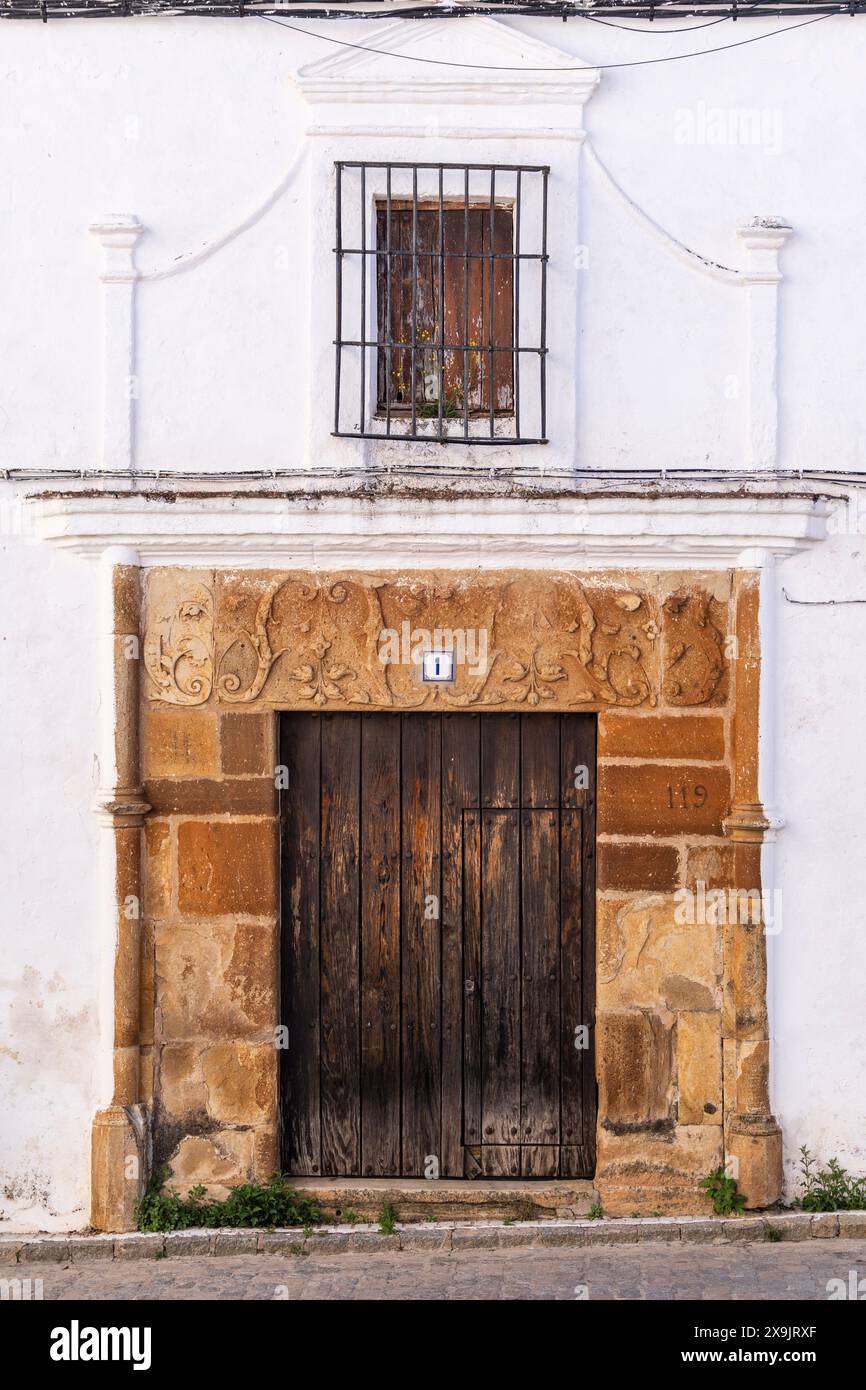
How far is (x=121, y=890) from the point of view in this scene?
577 centimetres

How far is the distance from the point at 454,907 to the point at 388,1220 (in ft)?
4.24

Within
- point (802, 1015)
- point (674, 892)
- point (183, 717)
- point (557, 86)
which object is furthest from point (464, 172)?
point (802, 1015)

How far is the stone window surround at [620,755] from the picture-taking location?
5.80 meters

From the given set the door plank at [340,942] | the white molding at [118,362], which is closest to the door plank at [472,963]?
the door plank at [340,942]

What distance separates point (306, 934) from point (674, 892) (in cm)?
156

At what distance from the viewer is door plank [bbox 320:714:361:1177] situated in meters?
5.96

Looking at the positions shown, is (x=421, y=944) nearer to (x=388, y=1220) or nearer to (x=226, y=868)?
(x=226, y=868)

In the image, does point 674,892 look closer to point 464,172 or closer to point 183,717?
point 183,717

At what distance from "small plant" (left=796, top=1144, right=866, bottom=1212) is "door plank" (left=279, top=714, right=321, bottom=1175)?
2050mm

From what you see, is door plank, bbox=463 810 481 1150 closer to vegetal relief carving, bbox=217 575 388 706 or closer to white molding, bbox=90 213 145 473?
vegetal relief carving, bbox=217 575 388 706

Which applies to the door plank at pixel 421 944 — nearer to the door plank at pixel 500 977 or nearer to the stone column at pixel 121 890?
the door plank at pixel 500 977

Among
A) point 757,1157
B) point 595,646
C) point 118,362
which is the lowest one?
point 757,1157

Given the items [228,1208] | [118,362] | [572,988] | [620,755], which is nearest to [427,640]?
[620,755]

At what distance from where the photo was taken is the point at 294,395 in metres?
5.83
